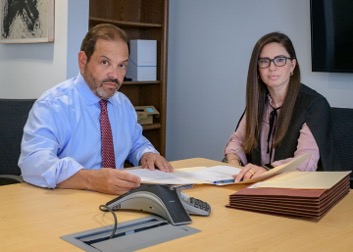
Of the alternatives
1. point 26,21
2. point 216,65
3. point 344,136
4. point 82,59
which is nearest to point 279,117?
point 344,136

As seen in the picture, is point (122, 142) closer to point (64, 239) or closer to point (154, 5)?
point (64, 239)

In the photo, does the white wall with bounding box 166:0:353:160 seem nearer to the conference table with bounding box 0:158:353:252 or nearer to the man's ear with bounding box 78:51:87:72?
the man's ear with bounding box 78:51:87:72

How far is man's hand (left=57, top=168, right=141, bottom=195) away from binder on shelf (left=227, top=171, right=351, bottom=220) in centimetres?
31

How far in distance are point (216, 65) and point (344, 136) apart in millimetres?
1574

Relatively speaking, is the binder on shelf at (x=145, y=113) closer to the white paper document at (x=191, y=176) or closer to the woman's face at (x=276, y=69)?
the woman's face at (x=276, y=69)

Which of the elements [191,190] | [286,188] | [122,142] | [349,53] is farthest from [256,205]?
[349,53]

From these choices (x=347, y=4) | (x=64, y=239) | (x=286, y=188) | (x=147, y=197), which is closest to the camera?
(x=64, y=239)

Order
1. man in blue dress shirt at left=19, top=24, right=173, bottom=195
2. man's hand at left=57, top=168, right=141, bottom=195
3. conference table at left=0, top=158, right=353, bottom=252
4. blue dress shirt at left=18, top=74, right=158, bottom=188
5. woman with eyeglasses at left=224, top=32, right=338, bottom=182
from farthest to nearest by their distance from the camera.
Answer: woman with eyeglasses at left=224, top=32, right=338, bottom=182 < man in blue dress shirt at left=19, top=24, right=173, bottom=195 < blue dress shirt at left=18, top=74, right=158, bottom=188 < man's hand at left=57, top=168, right=141, bottom=195 < conference table at left=0, top=158, right=353, bottom=252

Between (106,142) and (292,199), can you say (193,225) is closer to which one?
(292,199)

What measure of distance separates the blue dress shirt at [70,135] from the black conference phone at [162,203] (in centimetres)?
30

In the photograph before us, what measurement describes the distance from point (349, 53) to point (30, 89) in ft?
7.20

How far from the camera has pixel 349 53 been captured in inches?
112

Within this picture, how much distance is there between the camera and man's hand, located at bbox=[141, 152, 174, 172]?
5.80 feet

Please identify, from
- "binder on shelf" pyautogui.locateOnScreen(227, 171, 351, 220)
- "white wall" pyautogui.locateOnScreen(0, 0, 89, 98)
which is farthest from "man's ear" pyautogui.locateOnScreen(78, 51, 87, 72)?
"white wall" pyautogui.locateOnScreen(0, 0, 89, 98)
